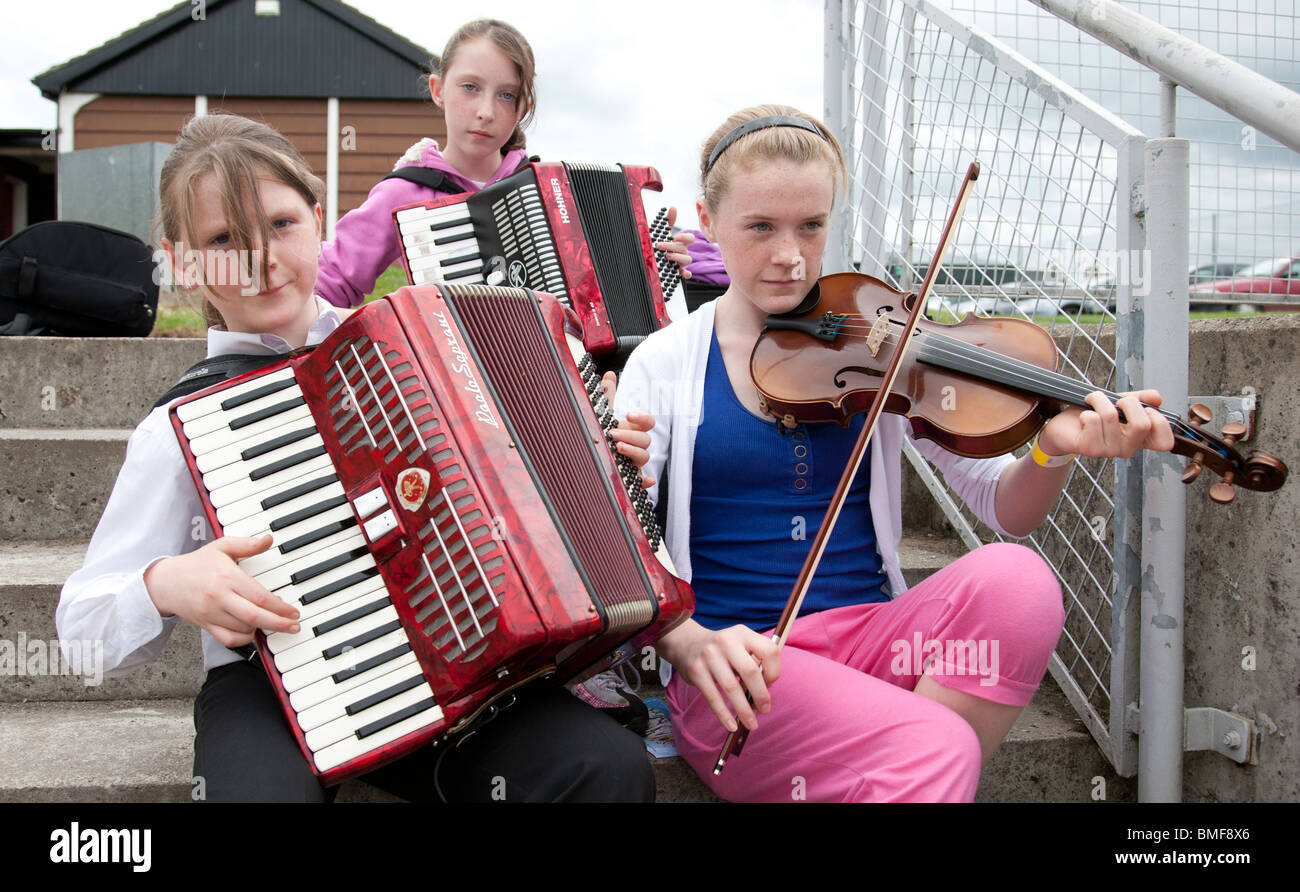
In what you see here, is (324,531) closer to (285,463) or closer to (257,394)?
(285,463)

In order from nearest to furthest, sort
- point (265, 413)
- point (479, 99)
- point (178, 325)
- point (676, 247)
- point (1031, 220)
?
point (265, 413) → point (1031, 220) → point (676, 247) → point (479, 99) → point (178, 325)

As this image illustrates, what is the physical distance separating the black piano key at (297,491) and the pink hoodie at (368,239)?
1.60 metres

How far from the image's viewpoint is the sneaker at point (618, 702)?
189 cm

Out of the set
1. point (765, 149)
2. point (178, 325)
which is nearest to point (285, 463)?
point (765, 149)

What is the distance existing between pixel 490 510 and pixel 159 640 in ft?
Result: 1.92

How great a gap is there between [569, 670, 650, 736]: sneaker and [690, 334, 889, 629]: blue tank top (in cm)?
27

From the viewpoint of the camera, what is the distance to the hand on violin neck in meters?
1.50

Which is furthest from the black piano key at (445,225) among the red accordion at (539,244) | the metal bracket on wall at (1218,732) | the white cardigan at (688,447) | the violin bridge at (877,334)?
the metal bracket on wall at (1218,732)

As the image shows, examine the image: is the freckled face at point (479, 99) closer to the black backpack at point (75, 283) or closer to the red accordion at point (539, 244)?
the red accordion at point (539, 244)

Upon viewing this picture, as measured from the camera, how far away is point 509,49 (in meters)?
2.91

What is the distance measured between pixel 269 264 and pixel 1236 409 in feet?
5.57

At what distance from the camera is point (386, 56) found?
512 inches

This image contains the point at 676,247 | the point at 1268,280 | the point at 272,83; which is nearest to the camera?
the point at 676,247
